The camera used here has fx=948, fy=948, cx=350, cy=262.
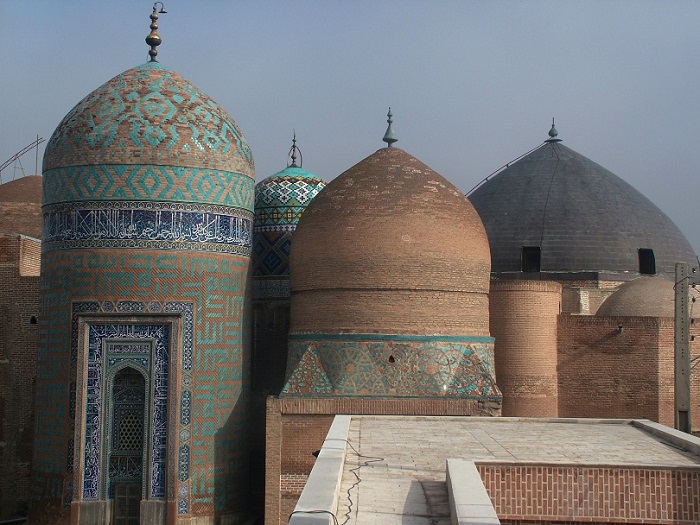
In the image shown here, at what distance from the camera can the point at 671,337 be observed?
1631cm

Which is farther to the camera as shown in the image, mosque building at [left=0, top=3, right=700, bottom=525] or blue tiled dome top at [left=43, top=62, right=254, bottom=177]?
blue tiled dome top at [left=43, top=62, right=254, bottom=177]

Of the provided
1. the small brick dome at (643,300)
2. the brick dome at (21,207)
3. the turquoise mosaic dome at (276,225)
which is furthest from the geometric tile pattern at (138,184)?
the small brick dome at (643,300)

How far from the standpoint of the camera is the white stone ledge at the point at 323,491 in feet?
15.8

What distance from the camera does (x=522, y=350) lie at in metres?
16.2

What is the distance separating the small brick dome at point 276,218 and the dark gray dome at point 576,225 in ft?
16.2

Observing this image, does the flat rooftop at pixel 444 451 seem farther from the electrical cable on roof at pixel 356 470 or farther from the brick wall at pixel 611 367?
the brick wall at pixel 611 367

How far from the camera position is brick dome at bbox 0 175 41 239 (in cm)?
2142

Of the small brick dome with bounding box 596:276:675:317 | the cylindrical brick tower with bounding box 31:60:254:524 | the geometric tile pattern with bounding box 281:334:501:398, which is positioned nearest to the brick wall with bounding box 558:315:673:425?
the small brick dome with bounding box 596:276:675:317

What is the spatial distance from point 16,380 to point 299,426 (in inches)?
235

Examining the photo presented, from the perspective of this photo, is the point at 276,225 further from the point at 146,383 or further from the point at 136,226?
the point at 146,383

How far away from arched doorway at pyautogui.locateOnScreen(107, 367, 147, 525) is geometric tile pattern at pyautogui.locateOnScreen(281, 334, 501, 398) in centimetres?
220

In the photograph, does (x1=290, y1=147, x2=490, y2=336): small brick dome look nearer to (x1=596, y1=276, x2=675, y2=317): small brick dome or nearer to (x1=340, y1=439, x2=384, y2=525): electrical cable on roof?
(x1=596, y1=276, x2=675, y2=317): small brick dome

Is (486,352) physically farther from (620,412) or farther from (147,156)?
(147,156)

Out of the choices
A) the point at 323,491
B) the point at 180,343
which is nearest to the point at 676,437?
the point at 323,491
